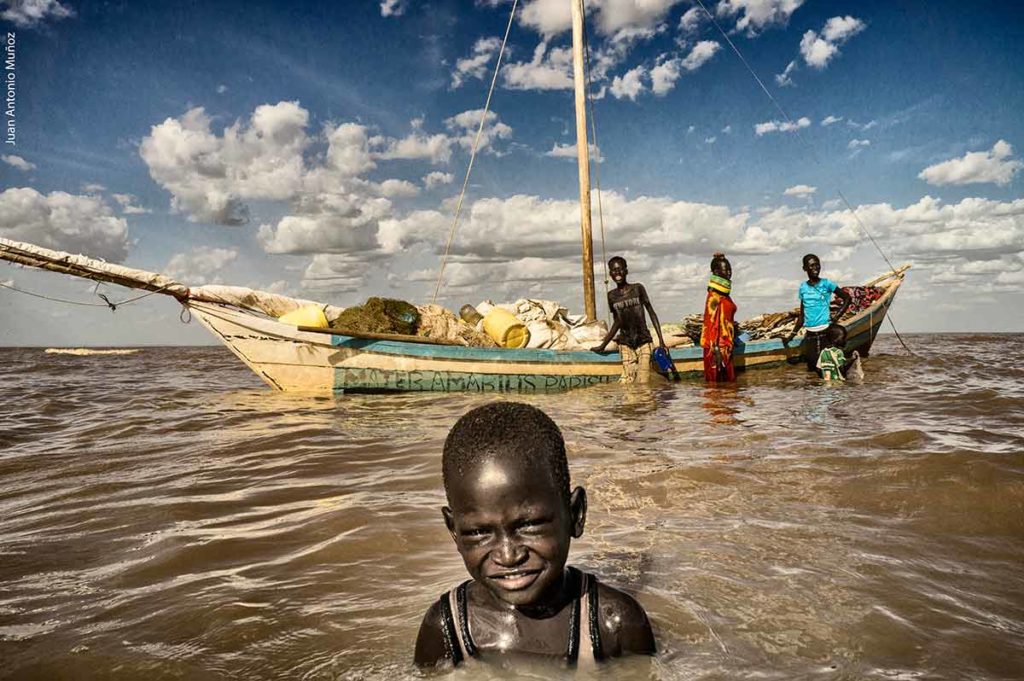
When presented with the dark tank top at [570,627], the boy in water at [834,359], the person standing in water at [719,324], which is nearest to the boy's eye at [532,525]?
the dark tank top at [570,627]

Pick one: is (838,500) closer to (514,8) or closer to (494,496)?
(494,496)

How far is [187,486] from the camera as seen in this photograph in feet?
14.9

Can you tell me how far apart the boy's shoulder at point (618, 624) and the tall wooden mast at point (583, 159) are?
37.4ft

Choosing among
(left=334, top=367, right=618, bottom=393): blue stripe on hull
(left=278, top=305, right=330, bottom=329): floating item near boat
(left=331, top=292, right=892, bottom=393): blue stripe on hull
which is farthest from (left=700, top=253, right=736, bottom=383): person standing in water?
(left=278, top=305, right=330, bottom=329): floating item near boat

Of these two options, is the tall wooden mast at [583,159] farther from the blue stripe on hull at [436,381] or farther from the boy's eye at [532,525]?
the boy's eye at [532,525]

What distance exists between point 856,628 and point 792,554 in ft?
2.34

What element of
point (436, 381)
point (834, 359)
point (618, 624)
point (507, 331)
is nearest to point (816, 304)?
point (834, 359)

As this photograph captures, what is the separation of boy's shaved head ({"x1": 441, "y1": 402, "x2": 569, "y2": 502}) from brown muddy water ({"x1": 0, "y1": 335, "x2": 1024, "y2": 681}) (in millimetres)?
675

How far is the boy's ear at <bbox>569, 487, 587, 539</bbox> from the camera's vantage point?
6.01 ft

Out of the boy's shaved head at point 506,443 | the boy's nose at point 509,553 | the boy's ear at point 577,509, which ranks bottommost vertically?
the boy's nose at point 509,553

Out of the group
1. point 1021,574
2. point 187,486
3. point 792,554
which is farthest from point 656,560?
point 187,486

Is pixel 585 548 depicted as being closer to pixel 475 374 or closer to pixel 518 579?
pixel 518 579

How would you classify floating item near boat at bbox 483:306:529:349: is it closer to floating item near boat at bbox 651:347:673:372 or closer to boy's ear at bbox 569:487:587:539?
floating item near boat at bbox 651:347:673:372

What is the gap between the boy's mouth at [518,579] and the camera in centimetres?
171
